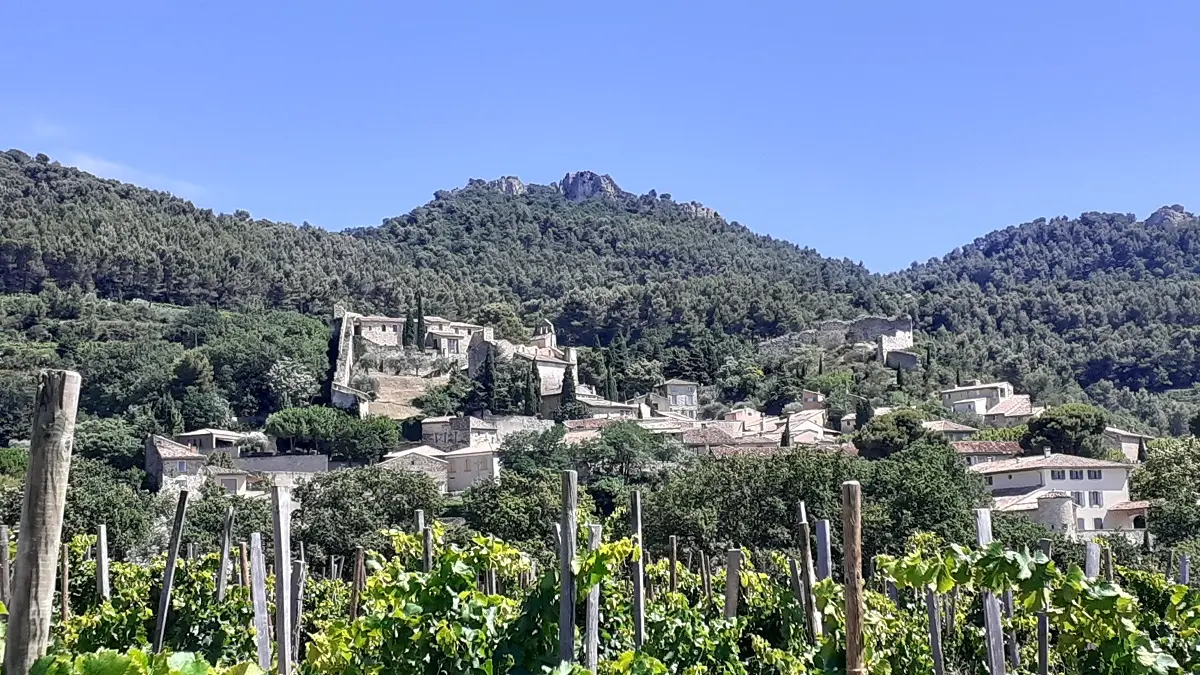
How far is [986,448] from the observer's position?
160 ft

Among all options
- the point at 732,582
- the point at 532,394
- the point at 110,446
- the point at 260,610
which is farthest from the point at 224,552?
the point at 532,394

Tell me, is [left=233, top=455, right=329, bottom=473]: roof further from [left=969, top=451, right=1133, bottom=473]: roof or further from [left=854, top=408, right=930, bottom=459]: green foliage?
[left=969, top=451, right=1133, bottom=473]: roof

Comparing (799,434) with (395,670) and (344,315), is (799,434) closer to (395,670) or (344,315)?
(344,315)

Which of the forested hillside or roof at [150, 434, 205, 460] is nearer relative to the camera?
roof at [150, 434, 205, 460]

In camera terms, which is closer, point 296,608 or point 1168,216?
point 296,608

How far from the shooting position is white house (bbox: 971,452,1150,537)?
3934 centimetres

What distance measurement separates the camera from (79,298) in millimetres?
79250

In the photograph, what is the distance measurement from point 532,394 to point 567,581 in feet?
190

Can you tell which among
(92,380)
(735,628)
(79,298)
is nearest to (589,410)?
(92,380)

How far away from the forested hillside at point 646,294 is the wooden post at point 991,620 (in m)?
62.0

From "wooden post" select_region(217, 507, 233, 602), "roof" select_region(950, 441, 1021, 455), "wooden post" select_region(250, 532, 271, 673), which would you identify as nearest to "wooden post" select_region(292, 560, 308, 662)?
"wooden post" select_region(217, 507, 233, 602)

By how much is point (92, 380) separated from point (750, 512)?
50.4 meters

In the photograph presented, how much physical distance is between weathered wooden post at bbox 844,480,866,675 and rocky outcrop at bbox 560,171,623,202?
587 feet

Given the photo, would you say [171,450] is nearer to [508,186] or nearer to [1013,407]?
[1013,407]
